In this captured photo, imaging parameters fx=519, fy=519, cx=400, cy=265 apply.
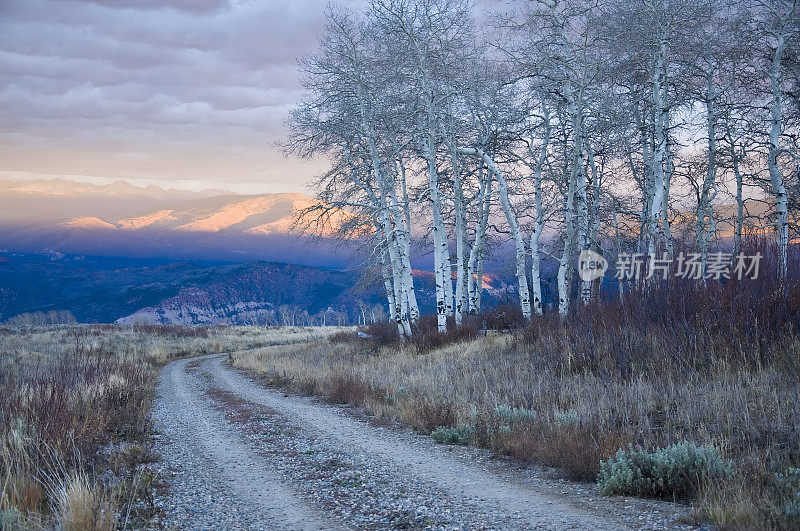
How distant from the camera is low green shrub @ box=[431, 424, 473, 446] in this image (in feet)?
24.6

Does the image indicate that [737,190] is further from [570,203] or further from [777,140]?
[570,203]

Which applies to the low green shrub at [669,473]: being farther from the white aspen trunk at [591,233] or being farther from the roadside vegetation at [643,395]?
the white aspen trunk at [591,233]

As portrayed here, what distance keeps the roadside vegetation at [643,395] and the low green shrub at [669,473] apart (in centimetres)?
1

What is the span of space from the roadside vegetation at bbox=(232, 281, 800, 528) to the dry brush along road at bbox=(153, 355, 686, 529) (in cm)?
41

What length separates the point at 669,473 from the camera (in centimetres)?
493

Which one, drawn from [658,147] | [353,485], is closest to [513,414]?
[353,485]

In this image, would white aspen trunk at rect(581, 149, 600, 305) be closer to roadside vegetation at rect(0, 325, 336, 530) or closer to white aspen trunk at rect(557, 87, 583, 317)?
white aspen trunk at rect(557, 87, 583, 317)

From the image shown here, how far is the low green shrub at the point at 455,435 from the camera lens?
7.51 metres

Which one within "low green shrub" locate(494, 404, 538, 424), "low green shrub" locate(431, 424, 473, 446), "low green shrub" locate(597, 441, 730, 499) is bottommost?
"low green shrub" locate(431, 424, 473, 446)

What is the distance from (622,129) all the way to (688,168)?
5.22 metres

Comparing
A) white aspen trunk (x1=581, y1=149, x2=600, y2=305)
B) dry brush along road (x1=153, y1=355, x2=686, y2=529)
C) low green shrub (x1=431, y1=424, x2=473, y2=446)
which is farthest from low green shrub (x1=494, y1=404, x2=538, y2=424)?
white aspen trunk (x1=581, y1=149, x2=600, y2=305)

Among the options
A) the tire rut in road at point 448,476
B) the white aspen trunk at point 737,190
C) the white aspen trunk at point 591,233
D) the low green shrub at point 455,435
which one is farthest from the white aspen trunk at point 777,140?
the tire rut in road at point 448,476

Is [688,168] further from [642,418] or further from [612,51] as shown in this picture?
[642,418]

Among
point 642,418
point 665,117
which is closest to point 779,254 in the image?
point 642,418
